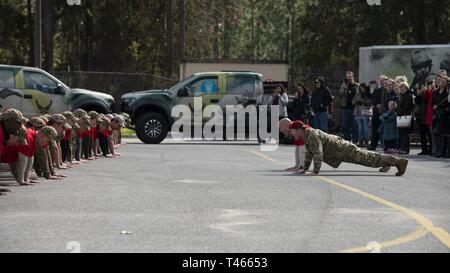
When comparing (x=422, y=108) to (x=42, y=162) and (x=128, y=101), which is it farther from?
(x=42, y=162)

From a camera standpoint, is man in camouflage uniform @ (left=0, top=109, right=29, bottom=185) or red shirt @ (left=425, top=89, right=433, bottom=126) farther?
red shirt @ (left=425, top=89, right=433, bottom=126)

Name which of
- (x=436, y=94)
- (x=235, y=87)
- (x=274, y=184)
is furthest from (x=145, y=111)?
(x=274, y=184)

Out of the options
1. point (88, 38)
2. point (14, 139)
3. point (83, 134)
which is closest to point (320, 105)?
point (83, 134)

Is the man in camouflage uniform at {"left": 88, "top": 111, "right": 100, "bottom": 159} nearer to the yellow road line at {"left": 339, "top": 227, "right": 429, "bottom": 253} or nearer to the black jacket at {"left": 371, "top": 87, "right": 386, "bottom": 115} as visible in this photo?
the black jacket at {"left": 371, "top": 87, "right": 386, "bottom": 115}

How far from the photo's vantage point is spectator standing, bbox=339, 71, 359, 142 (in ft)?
102

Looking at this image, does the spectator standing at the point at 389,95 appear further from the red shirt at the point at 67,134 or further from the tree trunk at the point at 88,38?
the tree trunk at the point at 88,38

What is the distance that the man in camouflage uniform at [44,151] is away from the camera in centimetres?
1731

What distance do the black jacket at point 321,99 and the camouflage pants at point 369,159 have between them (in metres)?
12.8

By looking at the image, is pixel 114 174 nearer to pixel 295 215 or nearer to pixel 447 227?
pixel 295 215

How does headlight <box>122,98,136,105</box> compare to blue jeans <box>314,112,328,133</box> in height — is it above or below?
above

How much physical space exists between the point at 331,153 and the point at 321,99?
13.1 metres

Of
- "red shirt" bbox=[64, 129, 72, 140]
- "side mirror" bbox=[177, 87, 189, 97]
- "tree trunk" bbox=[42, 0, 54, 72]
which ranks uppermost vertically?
"tree trunk" bbox=[42, 0, 54, 72]

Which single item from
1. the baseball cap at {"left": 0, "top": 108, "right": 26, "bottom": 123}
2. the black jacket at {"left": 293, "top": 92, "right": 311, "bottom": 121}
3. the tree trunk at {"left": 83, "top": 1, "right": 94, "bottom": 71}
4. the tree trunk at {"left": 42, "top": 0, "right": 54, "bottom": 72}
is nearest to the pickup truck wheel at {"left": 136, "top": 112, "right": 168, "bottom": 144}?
the black jacket at {"left": 293, "top": 92, "right": 311, "bottom": 121}
